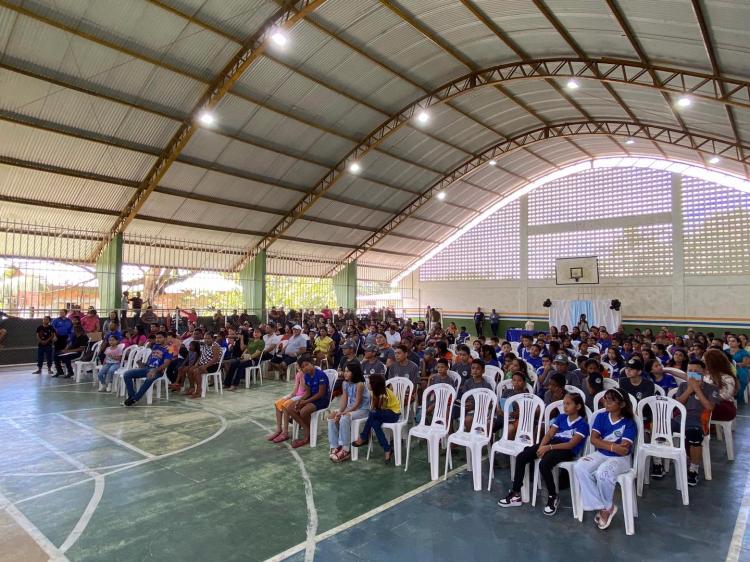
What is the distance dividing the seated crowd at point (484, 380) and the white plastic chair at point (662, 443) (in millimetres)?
357

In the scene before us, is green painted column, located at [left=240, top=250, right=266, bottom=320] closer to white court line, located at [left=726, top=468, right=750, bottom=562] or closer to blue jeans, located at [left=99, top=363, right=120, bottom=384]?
blue jeans, located at [left=99, top=363, right=120, bottom=384]

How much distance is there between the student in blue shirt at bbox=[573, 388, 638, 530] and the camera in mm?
3836

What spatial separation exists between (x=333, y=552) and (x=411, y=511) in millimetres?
937

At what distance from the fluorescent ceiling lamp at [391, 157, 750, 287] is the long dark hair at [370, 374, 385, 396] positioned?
1818 centimetres

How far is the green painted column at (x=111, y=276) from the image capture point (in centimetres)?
1537

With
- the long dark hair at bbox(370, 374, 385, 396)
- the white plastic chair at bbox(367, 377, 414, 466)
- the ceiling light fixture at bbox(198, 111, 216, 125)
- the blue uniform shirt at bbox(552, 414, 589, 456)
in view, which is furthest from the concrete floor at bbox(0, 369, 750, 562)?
the ceiling light fixture at bbox(198, 111, 216, 125)

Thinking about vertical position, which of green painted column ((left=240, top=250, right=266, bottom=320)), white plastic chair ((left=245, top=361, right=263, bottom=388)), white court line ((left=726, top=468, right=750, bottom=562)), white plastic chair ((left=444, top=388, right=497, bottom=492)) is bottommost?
white court line ((left=726, top=468, right=750, bottom=562))

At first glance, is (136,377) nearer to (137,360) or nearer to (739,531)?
(137,360)

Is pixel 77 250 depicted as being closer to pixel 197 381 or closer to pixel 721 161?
pixel 197 381

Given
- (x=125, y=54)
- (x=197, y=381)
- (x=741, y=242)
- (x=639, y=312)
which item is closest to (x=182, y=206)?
(x=125, y=54)

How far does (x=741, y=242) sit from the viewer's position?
56.9 ft

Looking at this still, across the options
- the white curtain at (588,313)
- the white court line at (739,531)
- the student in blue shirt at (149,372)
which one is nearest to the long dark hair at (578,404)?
the white court line at (739,531)

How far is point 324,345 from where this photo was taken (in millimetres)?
10828

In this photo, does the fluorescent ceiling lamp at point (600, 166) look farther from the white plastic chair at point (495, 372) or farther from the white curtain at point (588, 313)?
the white plastic chair at point (495, 372)
